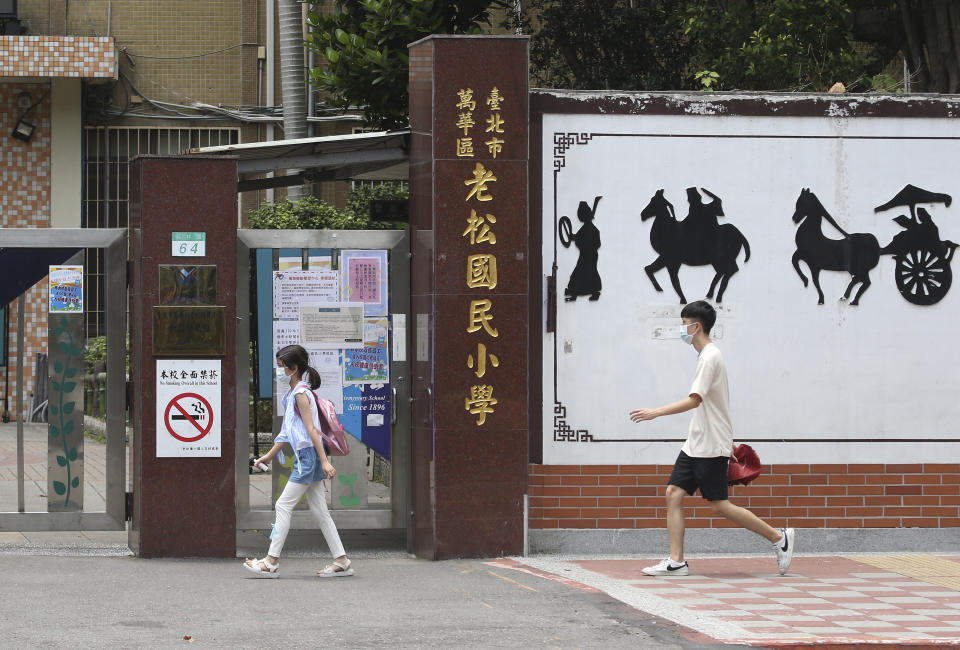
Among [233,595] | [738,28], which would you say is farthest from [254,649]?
[738,28]

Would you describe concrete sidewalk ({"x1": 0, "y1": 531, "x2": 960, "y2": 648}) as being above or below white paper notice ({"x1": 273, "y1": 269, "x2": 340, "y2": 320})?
below

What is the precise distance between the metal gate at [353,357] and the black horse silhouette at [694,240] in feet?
6.01

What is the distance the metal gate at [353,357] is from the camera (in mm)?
8945

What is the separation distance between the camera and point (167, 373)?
8633mm

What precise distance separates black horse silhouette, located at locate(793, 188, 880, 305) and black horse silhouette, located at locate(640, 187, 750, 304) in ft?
1.49

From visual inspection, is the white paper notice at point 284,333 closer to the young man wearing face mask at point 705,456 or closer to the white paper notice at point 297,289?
the white paper notice at point 297,289

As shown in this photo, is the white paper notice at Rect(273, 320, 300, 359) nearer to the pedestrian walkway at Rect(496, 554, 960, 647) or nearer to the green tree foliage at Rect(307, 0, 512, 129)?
the pedestrian walkway at Rect(496, 554, 960, 647)

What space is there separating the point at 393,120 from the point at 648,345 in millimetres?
6683

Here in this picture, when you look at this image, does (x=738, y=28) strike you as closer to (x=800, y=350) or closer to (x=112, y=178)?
(x=800, y=350)

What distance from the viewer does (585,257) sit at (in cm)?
905

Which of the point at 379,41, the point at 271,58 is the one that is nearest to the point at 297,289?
the point at 379,41

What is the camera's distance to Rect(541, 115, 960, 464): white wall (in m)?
9.03

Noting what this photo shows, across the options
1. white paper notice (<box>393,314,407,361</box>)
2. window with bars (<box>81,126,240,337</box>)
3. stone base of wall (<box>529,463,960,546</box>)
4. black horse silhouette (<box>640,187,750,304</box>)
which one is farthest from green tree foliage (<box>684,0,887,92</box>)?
window with bars (<box>81,126,240,337</box>)

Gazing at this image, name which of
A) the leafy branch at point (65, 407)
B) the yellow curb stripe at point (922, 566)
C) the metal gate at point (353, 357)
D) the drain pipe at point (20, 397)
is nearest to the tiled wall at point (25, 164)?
the drain pipe at point (20, 397)
